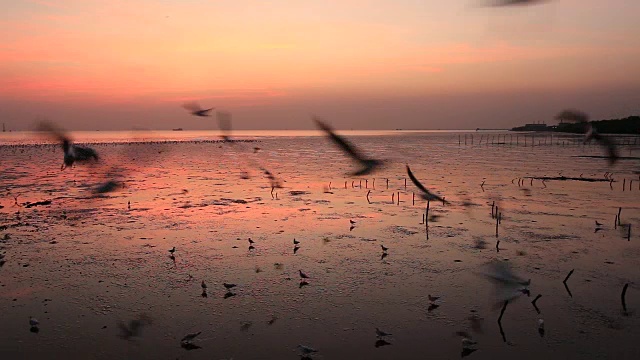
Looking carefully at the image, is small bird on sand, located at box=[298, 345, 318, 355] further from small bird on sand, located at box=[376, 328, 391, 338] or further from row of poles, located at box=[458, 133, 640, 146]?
row of poles, located at box=[458, 133, 640, 146]

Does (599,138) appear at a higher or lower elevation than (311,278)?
higher

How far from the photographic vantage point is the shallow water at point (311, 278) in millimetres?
6918

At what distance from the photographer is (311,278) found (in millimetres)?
9625

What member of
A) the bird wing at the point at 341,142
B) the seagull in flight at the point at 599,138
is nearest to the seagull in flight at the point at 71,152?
the bird wing at the point at 341,142

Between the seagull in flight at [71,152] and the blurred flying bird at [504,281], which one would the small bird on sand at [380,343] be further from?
the seagull in flight at [71,152]

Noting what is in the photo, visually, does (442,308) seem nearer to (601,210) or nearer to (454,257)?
(454,257)

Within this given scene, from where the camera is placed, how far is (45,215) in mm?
16188

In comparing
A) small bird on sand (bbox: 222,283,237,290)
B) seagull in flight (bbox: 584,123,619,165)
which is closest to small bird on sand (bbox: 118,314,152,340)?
small bird on sand (bbox: 222,283,237,290)

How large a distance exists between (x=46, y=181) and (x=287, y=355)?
25937 mm

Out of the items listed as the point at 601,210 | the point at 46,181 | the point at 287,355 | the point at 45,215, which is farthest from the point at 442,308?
the point at 46,181

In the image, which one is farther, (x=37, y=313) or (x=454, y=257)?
(x=454, y=257)

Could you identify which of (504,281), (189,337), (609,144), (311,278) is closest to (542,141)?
(504,281)

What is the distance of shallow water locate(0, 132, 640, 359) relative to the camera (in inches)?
272

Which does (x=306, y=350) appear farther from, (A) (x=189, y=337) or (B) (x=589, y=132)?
(B) (x=589, y=132)
